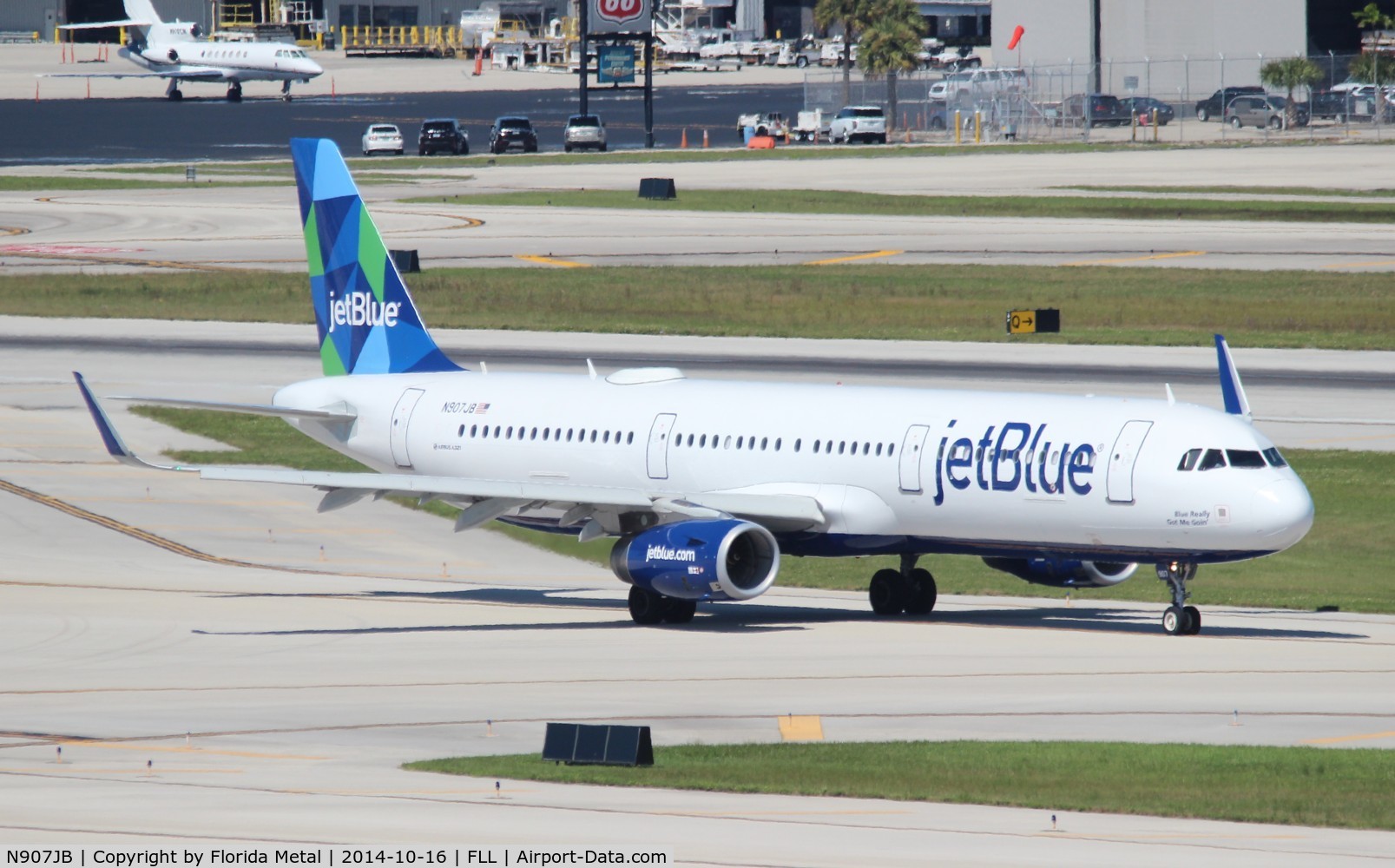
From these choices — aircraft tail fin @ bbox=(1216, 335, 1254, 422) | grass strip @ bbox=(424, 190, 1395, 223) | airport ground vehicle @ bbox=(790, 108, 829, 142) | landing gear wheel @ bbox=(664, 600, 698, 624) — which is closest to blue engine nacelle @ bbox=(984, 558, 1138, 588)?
aircraft tail fin @ bbox=(1216, 335, 1254, 422)

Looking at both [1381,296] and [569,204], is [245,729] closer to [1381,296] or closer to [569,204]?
[1381,296]

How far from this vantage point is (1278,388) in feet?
195

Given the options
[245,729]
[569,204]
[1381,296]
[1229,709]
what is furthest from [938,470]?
[569,204]

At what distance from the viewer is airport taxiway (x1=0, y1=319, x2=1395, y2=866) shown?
19859mm

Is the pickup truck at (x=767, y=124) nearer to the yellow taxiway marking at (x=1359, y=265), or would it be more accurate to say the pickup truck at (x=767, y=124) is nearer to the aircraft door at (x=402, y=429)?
the yellow taxiway marking at (x=1359, y=265)

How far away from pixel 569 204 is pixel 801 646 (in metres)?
85.5

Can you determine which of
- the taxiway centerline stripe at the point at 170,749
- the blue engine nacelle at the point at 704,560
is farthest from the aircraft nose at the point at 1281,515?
the taxiway centerline stripe at the point at 170,749

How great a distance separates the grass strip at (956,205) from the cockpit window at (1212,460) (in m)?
73.2

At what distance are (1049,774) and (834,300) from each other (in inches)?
2261

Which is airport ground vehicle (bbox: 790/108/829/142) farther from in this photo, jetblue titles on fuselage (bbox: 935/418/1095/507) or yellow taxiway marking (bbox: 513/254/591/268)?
jetblue titles on fuselage (bbox: 935/418/1095/507)

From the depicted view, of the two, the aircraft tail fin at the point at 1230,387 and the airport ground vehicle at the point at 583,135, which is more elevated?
the airport ground vehicle at the point at 583,135

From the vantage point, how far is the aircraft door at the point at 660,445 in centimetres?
3894

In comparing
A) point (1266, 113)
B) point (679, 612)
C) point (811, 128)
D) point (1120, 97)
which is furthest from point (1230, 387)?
point (1120, 97)

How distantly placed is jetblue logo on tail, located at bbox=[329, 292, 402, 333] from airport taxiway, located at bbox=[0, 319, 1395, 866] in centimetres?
499
